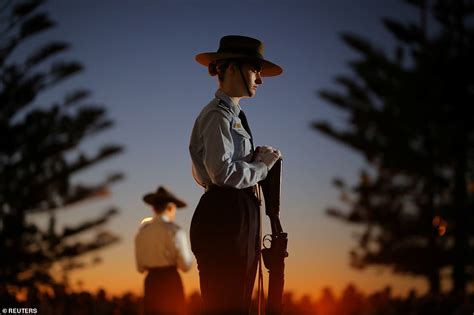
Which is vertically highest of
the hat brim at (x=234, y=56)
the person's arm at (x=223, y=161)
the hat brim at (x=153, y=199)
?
the hat brim at (x=153, y=199)

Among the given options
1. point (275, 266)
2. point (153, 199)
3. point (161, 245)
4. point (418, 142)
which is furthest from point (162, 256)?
point (418, 142)

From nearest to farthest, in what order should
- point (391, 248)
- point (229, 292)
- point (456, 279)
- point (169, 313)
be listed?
point (229, 292) → point (169, 313) → point (456, 279) → point (391, 248)

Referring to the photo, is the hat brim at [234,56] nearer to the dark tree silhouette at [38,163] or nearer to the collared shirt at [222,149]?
the collared shirt at [222,149]

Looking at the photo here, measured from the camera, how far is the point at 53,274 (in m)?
17.0

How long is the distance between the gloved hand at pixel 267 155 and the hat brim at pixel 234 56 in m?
0.35

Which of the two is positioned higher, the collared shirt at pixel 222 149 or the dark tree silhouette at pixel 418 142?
the dark tree silhouette at pixel 418 142

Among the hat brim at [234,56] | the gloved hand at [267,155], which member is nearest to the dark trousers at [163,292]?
the hat brim at [234,56]

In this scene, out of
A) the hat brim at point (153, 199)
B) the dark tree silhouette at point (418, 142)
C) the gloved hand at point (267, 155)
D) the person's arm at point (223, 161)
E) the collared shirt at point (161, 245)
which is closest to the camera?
the person's arm at point (223, 161)

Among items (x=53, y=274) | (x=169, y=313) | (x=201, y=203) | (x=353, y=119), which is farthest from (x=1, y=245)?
(x=201, y=203)

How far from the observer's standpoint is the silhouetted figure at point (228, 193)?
2.75m

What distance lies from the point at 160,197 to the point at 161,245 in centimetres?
42

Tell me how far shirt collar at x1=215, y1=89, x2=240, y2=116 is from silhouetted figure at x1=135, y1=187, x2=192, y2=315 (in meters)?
2.76

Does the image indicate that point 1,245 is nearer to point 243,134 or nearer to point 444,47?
point 444,47

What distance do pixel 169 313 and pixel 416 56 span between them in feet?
37.2
